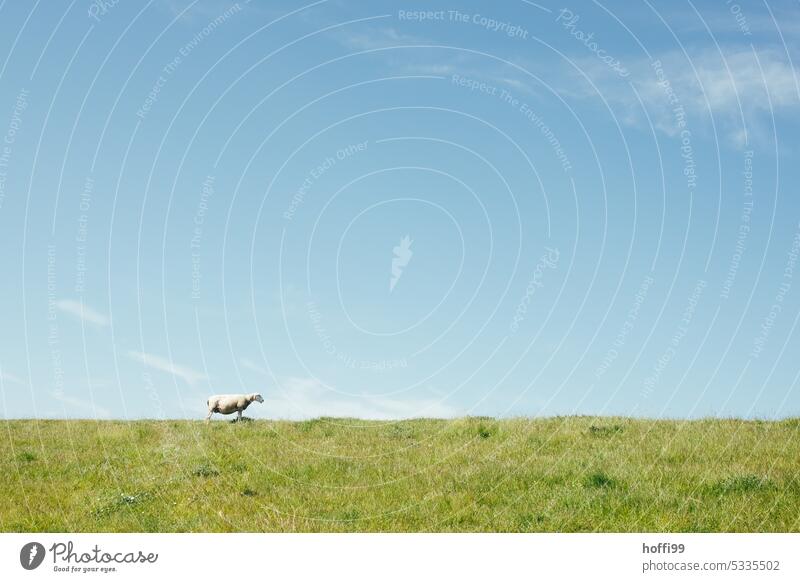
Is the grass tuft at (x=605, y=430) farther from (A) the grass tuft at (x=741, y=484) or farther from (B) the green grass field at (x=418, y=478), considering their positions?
(A) the grass tuft at (x=741, y=484)

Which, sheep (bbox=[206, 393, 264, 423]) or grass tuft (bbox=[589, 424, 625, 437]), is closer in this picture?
grass tuft (bbox=[589, 424, 625, 437])

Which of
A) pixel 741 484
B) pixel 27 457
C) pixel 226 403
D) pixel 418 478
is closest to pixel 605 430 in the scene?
pixel 741 484

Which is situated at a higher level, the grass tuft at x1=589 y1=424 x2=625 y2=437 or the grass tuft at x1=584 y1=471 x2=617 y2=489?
the grass tuft at x1=589 y1=424 x2=625 y2=437

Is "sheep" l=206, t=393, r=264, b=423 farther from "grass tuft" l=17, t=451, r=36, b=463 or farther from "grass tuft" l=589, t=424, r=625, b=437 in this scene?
"grass tuft" l=589, t=424, r=625, b=437

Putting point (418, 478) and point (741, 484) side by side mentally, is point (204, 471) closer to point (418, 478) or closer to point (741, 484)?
point (418, 478)
